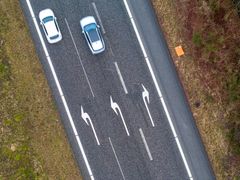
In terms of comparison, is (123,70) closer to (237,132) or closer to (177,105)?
(177,105)

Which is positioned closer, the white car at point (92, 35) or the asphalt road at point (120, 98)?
the white car at point (92, 35)

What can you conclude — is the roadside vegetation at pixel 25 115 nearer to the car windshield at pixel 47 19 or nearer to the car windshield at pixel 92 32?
the car windshield at pixel 47 19

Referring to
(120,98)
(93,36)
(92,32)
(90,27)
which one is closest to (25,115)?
(120,98)

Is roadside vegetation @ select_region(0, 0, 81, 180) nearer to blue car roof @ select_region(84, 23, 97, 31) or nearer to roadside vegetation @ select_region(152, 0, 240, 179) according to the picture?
blue car roof @ select_region(84, 23, 97, 31)

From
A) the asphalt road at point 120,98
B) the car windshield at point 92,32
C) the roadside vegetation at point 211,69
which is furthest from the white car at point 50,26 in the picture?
the roadside vegetation at point 211,69

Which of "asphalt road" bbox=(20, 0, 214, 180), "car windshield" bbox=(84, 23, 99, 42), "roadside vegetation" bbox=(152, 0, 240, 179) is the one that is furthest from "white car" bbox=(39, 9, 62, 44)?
"roadside vegetation" bbox=(152, 0, 240, 179)

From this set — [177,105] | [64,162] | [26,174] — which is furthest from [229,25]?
[26,174]
